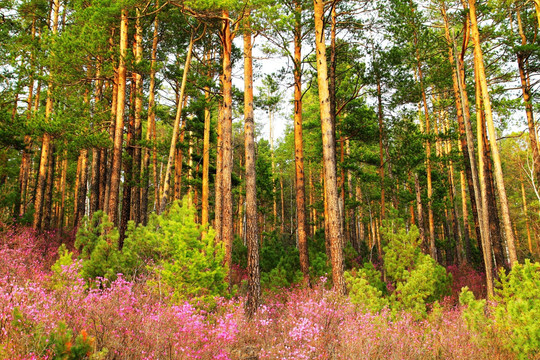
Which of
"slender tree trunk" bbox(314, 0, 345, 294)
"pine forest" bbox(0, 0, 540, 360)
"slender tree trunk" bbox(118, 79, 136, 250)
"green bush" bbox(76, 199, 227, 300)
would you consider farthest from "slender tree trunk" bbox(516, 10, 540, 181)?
"slender tree trunk" bbox(118, 79, 136, 250)

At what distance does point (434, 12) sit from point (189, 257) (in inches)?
615

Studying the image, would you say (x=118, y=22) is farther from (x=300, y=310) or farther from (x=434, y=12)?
(x=434, y=12)

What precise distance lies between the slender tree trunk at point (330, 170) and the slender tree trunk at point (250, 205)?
1.90m

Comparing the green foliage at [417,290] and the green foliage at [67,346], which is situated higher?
the green foliage at [67,346]

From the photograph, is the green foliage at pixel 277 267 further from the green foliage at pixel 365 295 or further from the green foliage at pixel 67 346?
the green foliage at pixel 67 346

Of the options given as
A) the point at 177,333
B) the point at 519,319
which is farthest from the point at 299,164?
the point at 177,333

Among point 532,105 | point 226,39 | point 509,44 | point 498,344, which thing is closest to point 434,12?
point 509,44

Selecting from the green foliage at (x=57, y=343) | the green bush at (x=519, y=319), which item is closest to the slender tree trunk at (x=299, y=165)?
the green bush at (x=519, y=319)

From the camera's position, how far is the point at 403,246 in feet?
27.8

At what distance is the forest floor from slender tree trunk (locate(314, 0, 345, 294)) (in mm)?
1428

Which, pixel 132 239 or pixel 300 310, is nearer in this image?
pixel 300 310

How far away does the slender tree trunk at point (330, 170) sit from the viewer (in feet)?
24.4

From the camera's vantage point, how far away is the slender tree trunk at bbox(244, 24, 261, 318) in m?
7.75

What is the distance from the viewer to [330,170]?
7879mm
